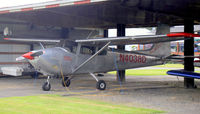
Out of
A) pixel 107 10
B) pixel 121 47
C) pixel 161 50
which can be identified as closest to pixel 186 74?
pixel 161 50

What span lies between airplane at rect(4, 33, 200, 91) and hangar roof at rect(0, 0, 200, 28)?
163 centimetres

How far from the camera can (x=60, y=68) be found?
14469mm

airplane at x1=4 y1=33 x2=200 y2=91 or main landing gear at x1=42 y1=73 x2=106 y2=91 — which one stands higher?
airplane at x1=4 y1=33 x2=200 y2=91

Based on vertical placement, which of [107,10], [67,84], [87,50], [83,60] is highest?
[107,10]

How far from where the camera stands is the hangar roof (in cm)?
1377

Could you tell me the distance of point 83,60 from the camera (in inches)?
605

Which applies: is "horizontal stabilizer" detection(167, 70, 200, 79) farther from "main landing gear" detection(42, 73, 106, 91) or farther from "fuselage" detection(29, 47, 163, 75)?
"main landing gear" detection(42, 73, 106, 91)

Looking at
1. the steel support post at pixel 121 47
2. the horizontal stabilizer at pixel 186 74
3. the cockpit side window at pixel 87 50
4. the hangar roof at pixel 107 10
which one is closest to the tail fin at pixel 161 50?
the hangar roof at pixel 107 10

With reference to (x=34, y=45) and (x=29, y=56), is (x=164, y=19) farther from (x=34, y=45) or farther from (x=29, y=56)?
(x=34, y=45)

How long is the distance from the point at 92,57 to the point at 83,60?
0.58 m

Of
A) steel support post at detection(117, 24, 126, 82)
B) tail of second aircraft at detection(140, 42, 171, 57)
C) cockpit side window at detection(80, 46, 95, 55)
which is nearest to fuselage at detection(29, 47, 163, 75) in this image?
cockpit side window at detection(80, 46, 95, 55)

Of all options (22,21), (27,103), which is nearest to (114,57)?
(27,103)

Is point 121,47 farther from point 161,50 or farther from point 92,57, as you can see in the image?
point 92,57

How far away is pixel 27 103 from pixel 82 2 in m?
5.76
